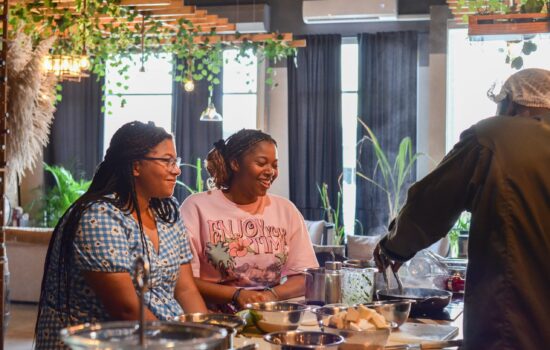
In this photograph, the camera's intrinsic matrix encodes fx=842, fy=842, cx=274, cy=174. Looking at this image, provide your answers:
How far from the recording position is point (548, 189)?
2262mm

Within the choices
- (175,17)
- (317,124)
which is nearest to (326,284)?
(175,17)

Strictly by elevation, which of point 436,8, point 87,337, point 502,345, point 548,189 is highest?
point 436,8

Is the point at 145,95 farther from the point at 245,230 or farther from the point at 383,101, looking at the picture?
the point at 245,230

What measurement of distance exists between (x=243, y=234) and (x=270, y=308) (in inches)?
40.1

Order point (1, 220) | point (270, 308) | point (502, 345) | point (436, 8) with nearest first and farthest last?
point (502, 345)
point (270, 308)
point (1, 220)
point (436, 8)

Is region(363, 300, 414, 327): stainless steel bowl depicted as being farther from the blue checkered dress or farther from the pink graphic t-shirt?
the pink graphic t-shirt

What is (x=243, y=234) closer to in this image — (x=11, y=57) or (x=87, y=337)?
(x=87, y=337)

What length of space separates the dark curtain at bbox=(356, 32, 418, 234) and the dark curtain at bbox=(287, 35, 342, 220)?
1.02 feet

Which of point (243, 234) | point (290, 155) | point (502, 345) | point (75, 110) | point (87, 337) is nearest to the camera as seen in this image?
point (87, 337)

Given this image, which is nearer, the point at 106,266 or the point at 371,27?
the point at 106,266

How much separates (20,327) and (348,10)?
5154 millimetres

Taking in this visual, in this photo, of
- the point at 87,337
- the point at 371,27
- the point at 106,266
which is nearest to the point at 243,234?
the point at 106,266

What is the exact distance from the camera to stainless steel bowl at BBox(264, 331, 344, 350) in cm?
196

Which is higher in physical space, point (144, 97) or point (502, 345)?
point (144, 97)
